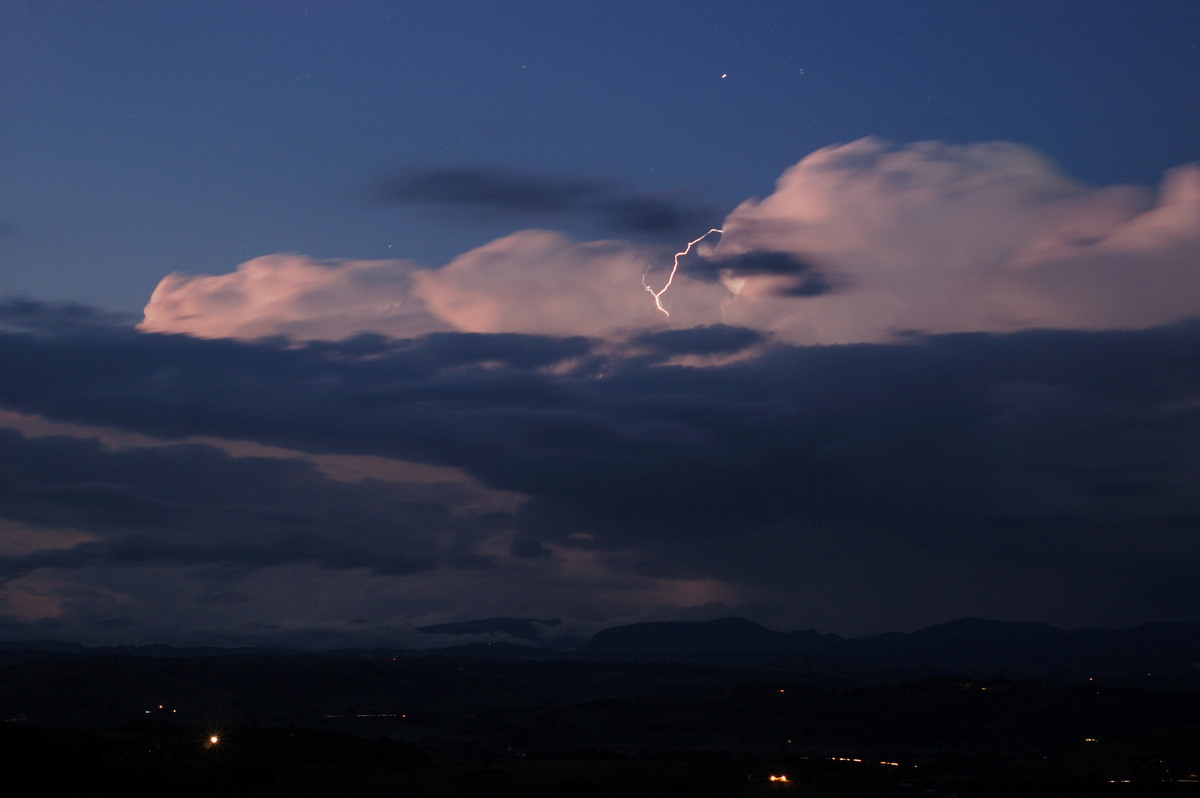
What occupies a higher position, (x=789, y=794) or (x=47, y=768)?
(x=47, y=768)

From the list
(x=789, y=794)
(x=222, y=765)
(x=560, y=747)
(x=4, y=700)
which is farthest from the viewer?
(x=4, y=700)

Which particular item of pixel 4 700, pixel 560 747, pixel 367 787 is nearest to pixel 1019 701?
pixel 560 747

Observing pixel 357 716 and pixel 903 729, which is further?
pixel 357 716

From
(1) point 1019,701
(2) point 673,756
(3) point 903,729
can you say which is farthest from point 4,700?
(1) point 1019,701

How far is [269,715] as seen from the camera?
187375 mm

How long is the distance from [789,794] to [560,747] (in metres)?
56.0

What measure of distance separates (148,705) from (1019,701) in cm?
13111

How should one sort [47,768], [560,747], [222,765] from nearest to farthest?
[47,768] → [222,765] → [560,747]

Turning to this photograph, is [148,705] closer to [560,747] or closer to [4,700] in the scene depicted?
[4,700]

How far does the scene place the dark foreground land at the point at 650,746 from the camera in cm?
7944

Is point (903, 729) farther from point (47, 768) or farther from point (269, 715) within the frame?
point (47, 768)

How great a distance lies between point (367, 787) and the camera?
3241 inches

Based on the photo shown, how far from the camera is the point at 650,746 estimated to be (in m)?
148

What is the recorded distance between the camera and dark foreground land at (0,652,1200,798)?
261ft
